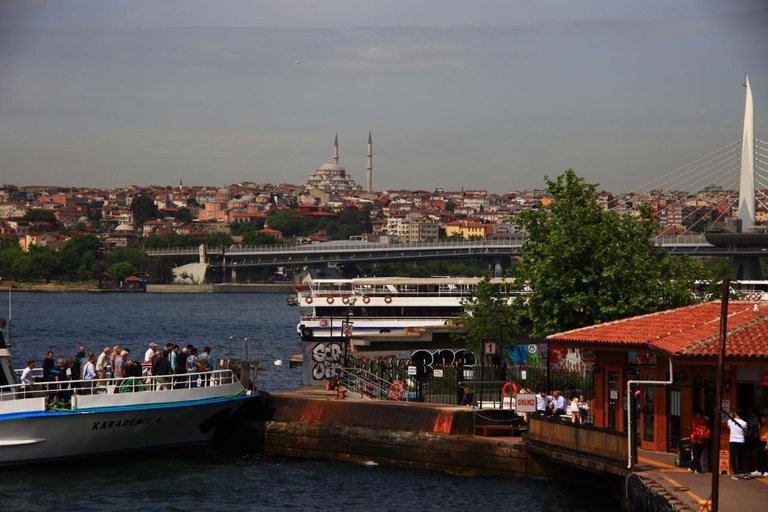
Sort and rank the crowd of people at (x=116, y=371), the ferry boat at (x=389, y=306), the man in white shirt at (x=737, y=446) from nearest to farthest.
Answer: the man in white shirt at (x=737, y=446), the crowd of people at (x=116, y=371), the ferry boat at (x=389, y=306)

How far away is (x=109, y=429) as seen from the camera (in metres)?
25.6

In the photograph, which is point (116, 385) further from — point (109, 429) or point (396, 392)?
point (396, 392)

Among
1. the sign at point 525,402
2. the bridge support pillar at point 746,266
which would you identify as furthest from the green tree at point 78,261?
the sign at point 525,402

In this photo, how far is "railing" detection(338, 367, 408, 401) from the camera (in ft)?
97.4

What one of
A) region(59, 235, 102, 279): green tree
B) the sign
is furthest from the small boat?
region(59, 235, 102, 279): green tree

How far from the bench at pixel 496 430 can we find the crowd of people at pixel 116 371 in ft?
17.5

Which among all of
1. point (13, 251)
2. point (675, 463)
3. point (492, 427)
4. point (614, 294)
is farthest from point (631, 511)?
point (13, 251)

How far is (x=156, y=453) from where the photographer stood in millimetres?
26781

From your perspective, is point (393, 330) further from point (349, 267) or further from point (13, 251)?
point (13, 251)

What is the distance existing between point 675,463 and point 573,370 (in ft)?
35.9

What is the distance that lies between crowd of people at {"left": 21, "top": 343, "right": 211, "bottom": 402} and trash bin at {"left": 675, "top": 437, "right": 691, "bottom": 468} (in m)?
9.74

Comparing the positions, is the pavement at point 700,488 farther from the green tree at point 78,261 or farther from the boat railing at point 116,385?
the green tree at point 78,261

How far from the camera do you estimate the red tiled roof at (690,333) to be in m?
19.9

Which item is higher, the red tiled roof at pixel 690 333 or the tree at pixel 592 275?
the tree at pixel 592 275
